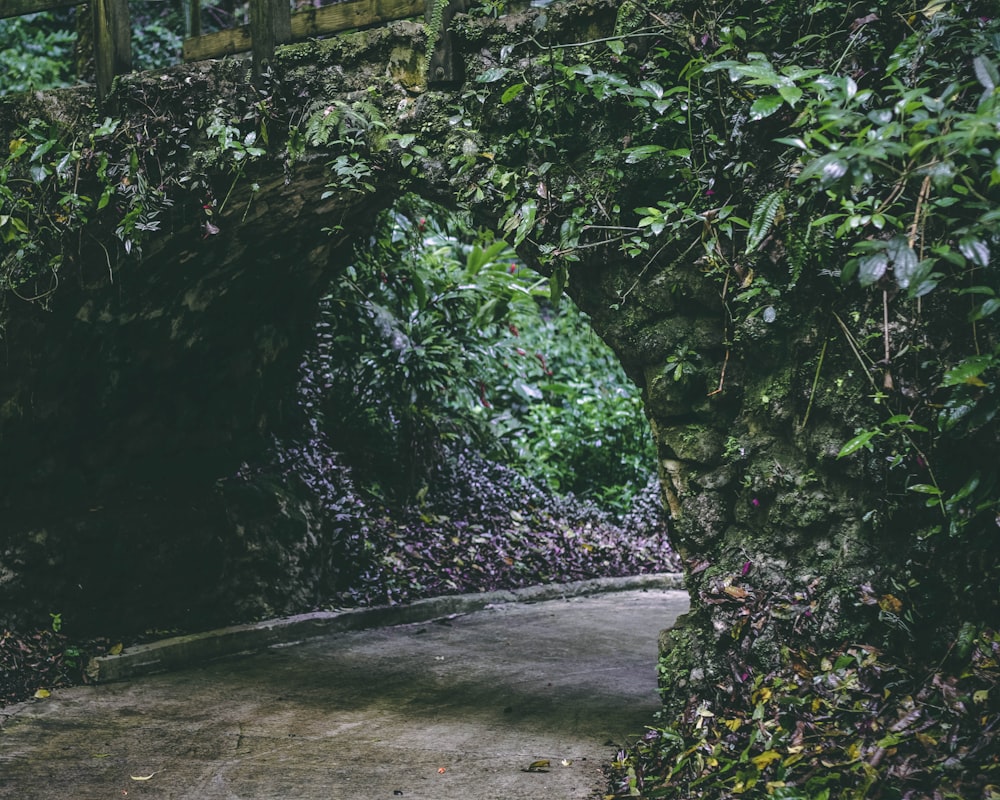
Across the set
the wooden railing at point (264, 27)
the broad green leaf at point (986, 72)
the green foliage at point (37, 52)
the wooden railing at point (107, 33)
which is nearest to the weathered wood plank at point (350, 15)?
the wooden railing at point (264, 27)

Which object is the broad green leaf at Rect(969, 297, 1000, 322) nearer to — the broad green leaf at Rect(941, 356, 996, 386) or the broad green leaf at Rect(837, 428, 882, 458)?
the broad green leaf at Rect(941, 356, 996, 386)

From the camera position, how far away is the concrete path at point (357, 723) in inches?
168

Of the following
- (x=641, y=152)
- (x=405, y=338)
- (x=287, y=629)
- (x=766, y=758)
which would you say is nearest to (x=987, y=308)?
(x=641, y=152)

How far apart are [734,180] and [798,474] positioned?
125 cm

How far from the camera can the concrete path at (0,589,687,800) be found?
4.27 m

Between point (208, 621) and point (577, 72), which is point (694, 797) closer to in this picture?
point (577, 72)

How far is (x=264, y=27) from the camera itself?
499cm

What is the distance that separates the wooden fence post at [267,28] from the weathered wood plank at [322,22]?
0.05 metres

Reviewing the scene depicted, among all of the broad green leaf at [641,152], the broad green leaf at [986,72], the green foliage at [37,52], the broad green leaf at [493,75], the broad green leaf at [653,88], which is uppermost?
the green foliage at [37,52]

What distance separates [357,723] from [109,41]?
154 inches

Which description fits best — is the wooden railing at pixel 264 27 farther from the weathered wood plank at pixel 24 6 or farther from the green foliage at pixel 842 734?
the green foliage at pixel 842 734

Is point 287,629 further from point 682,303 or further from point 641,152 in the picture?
point 641,152

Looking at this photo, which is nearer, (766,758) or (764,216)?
(766,758)

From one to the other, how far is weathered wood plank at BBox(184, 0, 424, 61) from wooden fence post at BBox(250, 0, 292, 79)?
0.15 ft
